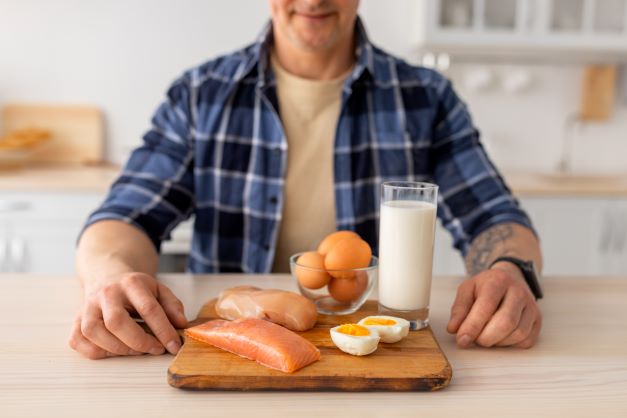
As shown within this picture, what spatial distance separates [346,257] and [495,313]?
8.7 inches

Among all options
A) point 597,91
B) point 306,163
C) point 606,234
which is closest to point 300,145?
point 306,163

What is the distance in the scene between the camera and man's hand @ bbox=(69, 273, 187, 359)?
0.83m

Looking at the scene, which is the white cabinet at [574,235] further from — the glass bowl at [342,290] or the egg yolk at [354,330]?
the egg yolk at [354,330]

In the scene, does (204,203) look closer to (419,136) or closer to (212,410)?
(419,136)

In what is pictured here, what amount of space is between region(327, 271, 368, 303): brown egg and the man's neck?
0.77 metres

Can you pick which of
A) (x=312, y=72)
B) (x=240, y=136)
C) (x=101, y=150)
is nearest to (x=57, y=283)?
(x=240, y=136)

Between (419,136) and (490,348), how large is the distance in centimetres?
77

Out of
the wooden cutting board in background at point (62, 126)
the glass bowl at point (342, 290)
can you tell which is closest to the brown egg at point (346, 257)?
the glass bowl at point (342, 290)

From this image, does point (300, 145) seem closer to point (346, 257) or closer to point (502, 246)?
point (502, 246)

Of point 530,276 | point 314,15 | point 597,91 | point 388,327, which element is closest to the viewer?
point 388,327

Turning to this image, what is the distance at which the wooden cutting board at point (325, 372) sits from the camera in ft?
2.41

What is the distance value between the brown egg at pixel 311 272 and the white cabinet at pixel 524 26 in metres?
2.01

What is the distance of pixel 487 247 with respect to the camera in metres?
1.29

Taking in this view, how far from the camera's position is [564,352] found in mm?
886
